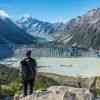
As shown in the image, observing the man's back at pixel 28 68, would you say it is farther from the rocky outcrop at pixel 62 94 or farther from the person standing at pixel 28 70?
the rocky outcrop at pixel 62 94

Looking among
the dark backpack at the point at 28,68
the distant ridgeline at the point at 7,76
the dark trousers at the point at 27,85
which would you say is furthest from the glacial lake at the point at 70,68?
the dark backpack at the point at 28,68

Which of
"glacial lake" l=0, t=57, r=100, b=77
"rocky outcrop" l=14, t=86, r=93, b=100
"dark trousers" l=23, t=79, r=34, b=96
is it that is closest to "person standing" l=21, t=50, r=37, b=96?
"dark trousers" l=23, t=79, r=34, b=96

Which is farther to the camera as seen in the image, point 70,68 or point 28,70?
point 70,68

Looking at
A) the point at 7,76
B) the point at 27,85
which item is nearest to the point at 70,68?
the point at 7,76

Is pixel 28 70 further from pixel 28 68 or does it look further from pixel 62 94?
pixel 62 94

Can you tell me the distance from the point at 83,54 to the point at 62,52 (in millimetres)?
11341

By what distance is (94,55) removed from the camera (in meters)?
187

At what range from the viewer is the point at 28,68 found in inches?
343

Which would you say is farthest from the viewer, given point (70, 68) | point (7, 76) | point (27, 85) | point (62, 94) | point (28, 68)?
point (70, 68)

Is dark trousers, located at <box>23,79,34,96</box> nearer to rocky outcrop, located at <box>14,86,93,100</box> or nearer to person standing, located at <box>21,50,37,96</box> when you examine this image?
person standing, located at <box>21,50,37,96</box>

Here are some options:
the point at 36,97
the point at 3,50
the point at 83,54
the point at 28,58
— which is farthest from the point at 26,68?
the point at 83,54

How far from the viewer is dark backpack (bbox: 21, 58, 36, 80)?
28.6ft

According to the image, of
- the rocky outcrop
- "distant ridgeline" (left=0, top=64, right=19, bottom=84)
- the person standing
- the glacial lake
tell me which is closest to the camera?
the rocky outcrop

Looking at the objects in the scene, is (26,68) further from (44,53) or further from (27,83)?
(44,53)
